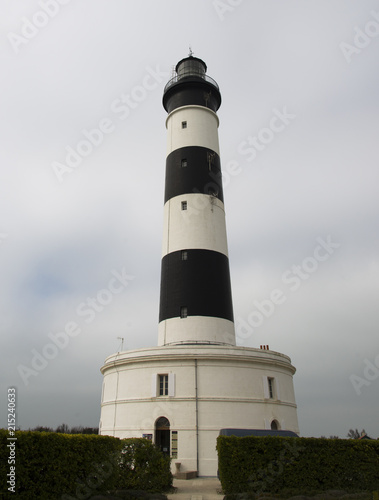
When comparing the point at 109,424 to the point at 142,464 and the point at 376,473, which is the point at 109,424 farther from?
the point at 376,473

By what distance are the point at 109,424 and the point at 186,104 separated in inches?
768

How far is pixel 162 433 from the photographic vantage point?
15.8 meters

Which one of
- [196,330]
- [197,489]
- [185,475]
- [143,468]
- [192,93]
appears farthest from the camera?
[192,93]

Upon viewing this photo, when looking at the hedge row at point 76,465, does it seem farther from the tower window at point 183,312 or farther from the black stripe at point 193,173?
the black stripe at point 193,173

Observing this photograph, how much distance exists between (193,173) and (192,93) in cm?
645

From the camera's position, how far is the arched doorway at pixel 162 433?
1553 centimetres

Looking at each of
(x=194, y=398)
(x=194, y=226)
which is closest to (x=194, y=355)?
(x=194, y=398)

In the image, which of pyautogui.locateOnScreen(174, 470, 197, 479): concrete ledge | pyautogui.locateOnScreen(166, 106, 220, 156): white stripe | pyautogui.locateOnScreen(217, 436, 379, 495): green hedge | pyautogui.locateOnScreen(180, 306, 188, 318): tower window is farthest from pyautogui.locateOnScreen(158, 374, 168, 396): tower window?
pyautogui.locateOnScreen(166, 106, 220, 156): white stripe

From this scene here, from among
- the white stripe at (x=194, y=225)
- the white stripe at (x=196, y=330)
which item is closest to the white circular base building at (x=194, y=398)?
the white stripe at (x=196, y=330)

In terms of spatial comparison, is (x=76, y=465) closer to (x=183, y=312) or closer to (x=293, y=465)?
(x=293, y=465)

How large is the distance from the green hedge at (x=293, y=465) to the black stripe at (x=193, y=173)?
14.1 metres

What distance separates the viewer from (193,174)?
72.5 ft

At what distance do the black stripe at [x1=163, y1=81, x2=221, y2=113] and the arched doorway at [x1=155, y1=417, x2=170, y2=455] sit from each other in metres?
19.1

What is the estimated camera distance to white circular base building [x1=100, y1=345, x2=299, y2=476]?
1523 cm
